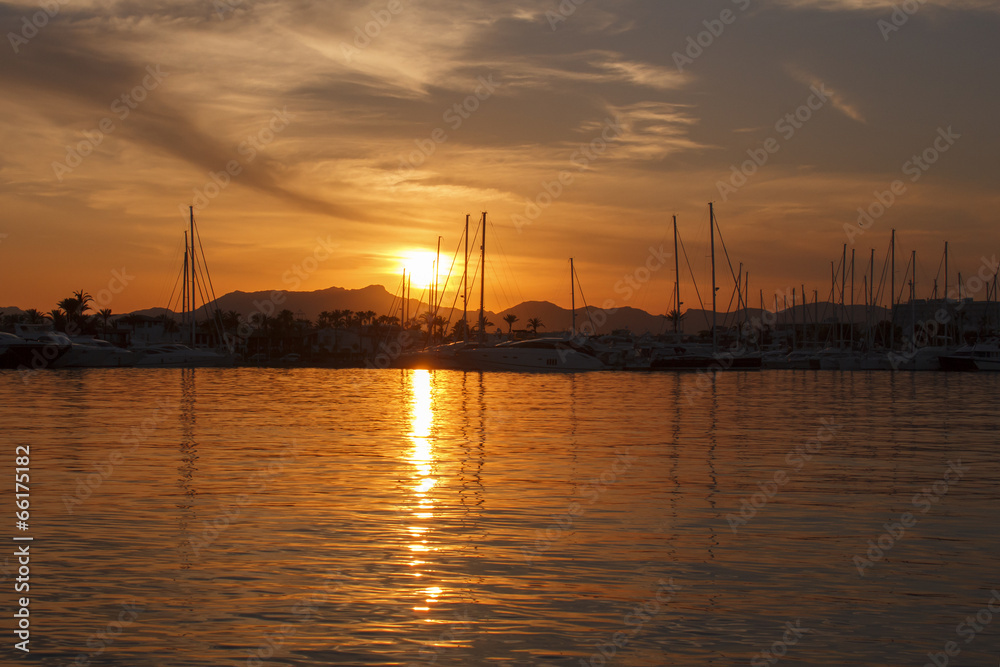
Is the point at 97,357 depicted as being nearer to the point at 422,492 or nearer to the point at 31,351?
the point at 31,351

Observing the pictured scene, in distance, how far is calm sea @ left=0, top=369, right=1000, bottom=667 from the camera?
8977 mm

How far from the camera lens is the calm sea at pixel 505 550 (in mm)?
8977

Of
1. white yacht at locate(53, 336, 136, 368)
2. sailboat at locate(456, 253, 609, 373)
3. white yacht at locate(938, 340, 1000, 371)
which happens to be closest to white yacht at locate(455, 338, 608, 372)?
sailboat at locate(456, 253, 609, 373)

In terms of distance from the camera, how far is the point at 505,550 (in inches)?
508

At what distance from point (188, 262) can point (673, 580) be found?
333ft

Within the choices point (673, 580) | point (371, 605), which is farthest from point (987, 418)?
point (371, 605)

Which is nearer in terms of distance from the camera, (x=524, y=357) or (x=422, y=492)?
(x=422, y=492)

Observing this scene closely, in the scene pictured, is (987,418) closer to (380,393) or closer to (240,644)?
(380,393)

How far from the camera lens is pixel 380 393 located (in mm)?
60625

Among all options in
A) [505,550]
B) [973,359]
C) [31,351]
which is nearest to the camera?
[505,550]

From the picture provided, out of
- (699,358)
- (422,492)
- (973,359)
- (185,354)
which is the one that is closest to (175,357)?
(185,354)

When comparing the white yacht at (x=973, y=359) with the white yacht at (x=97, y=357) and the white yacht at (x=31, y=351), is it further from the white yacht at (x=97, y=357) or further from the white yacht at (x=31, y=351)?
the white yacht at (x=31, y=351)

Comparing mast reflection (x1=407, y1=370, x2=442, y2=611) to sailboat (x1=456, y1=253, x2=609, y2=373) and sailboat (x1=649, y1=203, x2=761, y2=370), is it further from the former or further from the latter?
sailboat (x1=649, y1=203, x2=761, y2=370)

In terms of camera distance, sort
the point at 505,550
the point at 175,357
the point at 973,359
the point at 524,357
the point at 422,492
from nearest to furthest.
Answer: the point at 505,550 → the point at 422,492 → the point at 524,357 → the point at 175,357 → the point at 973,359
